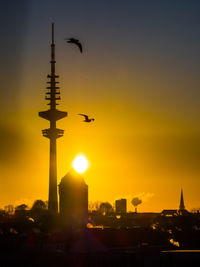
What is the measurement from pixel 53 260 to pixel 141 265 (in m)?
14.0

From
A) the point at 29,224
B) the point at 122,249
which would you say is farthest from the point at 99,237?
the point at 29,224

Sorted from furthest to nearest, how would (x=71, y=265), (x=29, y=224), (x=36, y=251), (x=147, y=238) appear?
(x=29, y=224), (x=147, y=238), (x=36, y=251), (x=71, y=265)

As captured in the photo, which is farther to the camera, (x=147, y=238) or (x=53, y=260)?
(x=147, y=238)

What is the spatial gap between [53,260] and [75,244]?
451 centimetres

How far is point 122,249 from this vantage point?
136 m

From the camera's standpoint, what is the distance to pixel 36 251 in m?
134

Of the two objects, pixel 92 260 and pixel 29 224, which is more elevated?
pixel 29 224

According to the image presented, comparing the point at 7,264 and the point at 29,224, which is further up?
the point at 29,224

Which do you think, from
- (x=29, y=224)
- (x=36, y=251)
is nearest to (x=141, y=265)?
(x=36, y=251)

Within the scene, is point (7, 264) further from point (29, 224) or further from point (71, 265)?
point (29, 224)

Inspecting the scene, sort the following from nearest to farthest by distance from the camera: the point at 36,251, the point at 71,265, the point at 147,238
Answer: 1. the point at 71,265
2. the point at 36,251
3. the point at 147,238

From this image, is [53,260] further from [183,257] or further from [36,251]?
[183,257]

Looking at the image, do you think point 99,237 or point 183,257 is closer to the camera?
point 183,257

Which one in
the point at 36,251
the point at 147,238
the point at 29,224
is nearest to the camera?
the point at 36,251
